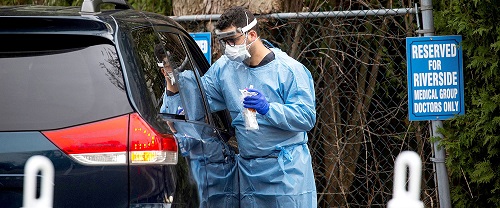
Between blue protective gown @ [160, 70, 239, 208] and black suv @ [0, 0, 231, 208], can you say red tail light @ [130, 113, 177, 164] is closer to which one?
black suv @ [0, 0, 231, 208]

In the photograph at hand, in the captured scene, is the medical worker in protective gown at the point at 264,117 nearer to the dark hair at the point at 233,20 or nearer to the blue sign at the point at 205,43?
the dark hair at the point at 233,20

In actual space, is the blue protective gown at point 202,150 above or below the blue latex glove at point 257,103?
below

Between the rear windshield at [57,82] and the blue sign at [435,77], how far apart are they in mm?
2959

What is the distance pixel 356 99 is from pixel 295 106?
2354mm

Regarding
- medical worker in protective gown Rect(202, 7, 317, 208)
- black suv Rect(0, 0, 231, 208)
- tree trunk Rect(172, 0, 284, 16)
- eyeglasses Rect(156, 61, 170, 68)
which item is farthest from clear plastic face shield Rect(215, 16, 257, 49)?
tree trunk Rect(172, 0, 284, 16)

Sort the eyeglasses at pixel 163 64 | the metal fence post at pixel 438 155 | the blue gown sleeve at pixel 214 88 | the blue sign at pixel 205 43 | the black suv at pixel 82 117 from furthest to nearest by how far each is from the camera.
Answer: the blue sign at pixel 205 43
the metal fence post at pixel 438 155
the blue gown sleeve at pixel 214 88
the eyeglasses at pixel 163 64
the black suv at pixel 82 117

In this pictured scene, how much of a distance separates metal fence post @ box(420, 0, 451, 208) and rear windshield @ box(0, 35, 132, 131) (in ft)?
10.2

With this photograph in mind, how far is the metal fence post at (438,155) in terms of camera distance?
6.03 meters

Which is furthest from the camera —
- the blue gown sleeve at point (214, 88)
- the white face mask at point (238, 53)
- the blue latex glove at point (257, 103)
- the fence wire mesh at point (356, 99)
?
the fence wire mesh at point (356, 99)

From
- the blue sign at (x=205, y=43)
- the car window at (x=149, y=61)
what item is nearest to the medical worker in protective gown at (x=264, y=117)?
the car window at (x=149, y=61)

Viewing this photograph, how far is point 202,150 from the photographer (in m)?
4.00

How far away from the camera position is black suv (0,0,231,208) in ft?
10.8

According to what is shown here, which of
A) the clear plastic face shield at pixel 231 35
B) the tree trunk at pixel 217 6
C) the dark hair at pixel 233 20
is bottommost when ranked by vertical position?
the clear plastic face shield at pixel 231 35

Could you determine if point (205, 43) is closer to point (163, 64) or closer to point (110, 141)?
point (163, 64)
